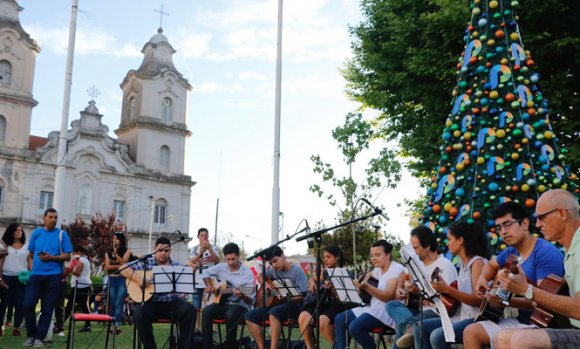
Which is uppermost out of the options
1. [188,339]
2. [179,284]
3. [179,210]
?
[179,210]

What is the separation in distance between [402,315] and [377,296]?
0.43 meters

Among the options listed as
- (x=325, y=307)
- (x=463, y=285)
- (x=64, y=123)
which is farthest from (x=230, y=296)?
(x=64, y=123)

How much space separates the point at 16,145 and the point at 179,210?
49.2 ft

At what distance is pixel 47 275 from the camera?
9562 mm

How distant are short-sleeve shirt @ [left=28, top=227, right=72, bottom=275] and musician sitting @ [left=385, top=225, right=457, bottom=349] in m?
5.63

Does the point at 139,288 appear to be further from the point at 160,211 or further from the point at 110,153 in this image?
the point at 110,153

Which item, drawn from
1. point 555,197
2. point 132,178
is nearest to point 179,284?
point 555,197

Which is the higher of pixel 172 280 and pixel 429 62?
pixel 429 62

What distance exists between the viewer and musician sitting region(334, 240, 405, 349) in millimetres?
7133

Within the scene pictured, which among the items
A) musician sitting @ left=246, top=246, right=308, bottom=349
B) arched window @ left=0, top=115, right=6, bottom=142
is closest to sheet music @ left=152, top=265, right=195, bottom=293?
musician sitting @ left=246, top=246, right=308, bottom=349

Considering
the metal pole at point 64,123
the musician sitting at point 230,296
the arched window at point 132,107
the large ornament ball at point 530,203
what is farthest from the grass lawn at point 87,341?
the arched window at point 132,107

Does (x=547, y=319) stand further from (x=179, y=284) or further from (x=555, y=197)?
(x=179, y=284)

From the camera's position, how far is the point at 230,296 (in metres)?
9.28

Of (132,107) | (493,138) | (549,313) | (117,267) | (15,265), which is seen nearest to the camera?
(549,313)
